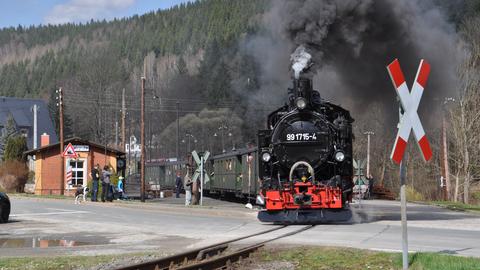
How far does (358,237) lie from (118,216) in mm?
10626

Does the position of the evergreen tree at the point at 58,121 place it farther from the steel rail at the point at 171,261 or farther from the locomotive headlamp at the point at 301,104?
the steel rail at the point at 171,261

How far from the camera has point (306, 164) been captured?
58.8 ft

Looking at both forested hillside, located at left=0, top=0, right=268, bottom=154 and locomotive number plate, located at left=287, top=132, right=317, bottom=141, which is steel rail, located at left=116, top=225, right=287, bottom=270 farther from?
forested hillside, located at left=0, top=0, right=268, bottom=154

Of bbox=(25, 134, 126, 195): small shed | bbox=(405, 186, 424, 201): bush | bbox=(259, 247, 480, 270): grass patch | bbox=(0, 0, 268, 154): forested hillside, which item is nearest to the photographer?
bbox=(259, 247, 480, 270): grass patch

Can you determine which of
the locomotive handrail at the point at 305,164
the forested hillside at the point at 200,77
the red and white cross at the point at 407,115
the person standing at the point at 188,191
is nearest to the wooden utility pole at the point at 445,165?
the forested hillside at the point at 200,77

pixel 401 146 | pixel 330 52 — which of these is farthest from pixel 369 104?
pixel 401 146

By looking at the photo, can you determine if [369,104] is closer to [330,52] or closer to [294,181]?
[330,52]

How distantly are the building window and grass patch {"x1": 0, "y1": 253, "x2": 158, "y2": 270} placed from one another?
103 feet

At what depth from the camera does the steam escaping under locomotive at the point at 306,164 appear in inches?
698

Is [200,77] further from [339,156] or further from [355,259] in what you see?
[355,259]

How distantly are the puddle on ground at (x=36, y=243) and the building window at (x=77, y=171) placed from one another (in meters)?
27.4

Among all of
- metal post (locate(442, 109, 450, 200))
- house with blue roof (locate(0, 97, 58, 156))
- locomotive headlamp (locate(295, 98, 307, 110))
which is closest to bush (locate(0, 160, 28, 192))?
metal post (locate(442, 109, 450, 200))

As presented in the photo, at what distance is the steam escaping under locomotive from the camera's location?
17.7 meters

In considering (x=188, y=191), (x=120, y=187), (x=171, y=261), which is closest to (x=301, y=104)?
(x=171, y=261)
